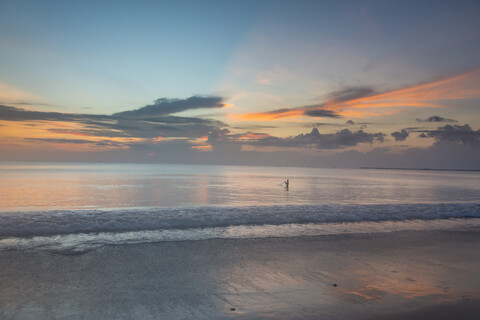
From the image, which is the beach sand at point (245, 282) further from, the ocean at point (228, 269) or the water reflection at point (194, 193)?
the water reflection at point (194, 193)

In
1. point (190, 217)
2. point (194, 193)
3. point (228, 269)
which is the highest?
point (228, 269)

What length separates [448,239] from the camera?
38.1 feet

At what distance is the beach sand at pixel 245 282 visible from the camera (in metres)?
5.28

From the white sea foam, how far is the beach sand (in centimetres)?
330

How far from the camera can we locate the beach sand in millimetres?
5277

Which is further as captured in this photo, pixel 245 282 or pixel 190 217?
pixel 190 217

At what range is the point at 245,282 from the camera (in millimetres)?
6691

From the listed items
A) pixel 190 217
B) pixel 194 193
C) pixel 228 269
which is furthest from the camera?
pixel 194 193

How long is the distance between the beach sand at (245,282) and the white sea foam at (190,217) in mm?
3298

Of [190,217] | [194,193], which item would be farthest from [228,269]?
[194,193]

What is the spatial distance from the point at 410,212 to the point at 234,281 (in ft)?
53.4

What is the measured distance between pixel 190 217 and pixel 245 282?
29.0 feet

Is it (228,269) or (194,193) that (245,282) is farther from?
(194,193)

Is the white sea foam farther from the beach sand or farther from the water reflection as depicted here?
the water reflection
